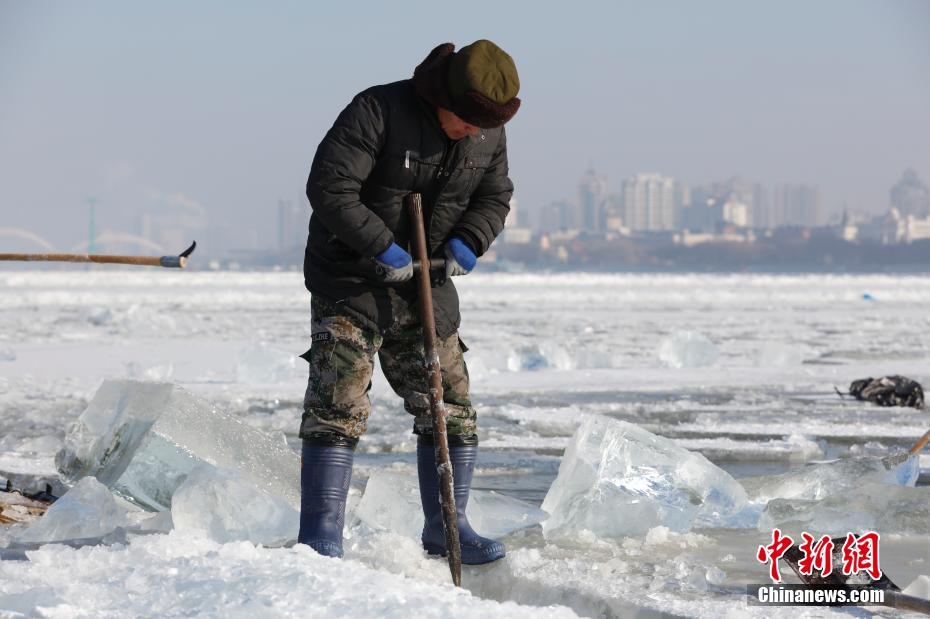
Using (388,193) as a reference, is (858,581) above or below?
below

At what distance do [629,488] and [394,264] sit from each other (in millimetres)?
1167

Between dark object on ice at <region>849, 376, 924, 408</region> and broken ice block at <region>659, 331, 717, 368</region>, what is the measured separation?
8.32 feet

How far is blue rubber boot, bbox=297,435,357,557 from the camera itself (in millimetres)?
3062

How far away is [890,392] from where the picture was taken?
24.7 ft

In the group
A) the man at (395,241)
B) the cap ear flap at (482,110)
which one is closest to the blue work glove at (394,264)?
the man at (395,241)

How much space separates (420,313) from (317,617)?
1.01m

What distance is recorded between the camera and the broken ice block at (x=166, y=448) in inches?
151

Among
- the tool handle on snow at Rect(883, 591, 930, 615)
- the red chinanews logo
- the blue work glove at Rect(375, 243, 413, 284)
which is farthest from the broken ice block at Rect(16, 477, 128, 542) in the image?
the tool handle on snow at Rect(883, 591, 930, 615)

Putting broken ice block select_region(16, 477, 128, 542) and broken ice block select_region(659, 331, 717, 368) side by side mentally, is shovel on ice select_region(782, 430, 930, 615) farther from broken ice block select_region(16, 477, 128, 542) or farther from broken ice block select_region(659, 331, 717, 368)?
broken ice block select_region(659, 331, 717, 368)

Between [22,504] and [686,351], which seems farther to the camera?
[686,351]

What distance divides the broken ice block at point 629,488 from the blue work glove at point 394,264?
1039 mm

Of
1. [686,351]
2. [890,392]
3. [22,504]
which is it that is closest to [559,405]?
[890,392]

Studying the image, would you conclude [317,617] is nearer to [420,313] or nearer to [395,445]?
[420,313]

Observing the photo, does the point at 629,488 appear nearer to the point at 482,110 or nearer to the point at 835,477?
the point at 835,477
